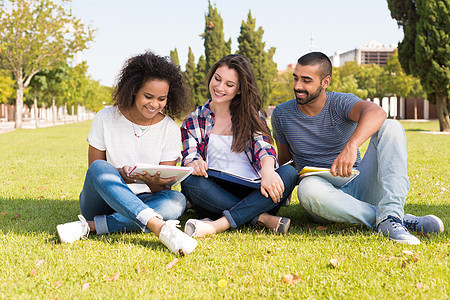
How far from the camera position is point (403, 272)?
258 cm

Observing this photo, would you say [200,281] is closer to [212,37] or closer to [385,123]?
[385,123]

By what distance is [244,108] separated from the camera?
12.1ft

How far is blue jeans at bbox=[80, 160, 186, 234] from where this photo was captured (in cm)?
306

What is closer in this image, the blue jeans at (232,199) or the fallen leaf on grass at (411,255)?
the fallen leaf on grass at (411,255)

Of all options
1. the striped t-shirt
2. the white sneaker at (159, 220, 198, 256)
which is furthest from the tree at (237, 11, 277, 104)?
the white sneaker at (159, 220, 198, 256)

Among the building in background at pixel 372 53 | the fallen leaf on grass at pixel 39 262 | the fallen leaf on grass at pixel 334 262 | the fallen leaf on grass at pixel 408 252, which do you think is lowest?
the fallen leaf on grass at pixel 39 262

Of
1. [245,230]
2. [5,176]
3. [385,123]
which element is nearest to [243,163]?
[245,230]

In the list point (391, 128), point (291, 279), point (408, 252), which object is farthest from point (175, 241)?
point (391, 128)

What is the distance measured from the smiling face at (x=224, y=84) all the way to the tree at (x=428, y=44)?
17.7m

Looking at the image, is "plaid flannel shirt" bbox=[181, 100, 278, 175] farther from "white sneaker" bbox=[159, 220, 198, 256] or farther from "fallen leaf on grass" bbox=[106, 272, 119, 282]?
→ "fallen leaf on grass" bbox=[106, 272, 119, 282]

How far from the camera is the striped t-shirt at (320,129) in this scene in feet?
12.2

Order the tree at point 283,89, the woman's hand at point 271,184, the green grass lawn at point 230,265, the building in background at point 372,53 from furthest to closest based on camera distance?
the building in background at point 372,53 → the tree at point 283,89 → the woman's hand at point 271,184 → the green grass lawn at point 230,265

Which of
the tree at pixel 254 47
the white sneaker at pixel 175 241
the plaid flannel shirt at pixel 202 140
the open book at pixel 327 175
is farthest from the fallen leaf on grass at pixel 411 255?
the tree at pixel 254 47

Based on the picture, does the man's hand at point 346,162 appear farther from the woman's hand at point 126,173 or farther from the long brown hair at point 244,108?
the woman's hand at point 126,173
